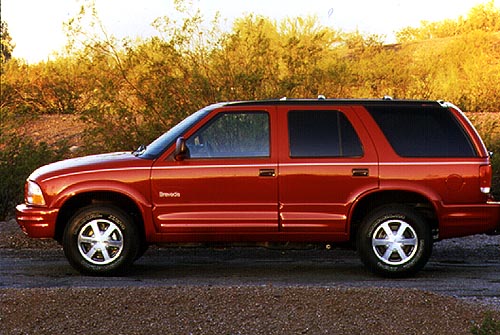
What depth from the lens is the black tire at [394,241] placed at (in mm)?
10727

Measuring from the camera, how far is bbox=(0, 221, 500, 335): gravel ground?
7.64m

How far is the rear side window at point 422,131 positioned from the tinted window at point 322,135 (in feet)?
1.13

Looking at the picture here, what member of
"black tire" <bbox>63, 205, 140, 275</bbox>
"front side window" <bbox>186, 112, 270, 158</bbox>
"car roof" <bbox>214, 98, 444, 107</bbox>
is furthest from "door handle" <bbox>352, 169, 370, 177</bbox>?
"black tire" <bbox>63, 205, 140, 275</bbox>

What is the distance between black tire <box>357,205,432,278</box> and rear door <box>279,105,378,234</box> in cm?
27

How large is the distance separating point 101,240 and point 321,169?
Result: 2355 millimetres

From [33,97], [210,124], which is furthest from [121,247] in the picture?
[33,97]

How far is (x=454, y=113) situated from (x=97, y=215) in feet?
12.4

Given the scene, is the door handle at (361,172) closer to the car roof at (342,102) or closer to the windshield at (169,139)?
the car roof at (342,102)

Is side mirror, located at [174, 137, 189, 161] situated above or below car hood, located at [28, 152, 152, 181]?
above

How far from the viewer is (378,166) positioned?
1074 centimetres

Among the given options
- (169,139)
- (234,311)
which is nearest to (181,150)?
(169,139)

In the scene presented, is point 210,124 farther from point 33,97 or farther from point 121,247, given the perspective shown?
point 33,97

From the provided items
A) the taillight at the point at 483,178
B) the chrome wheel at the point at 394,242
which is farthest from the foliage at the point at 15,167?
the taillight at the point at 483,178

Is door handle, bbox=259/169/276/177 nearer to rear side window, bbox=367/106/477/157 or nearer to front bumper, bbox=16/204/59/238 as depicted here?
rear side window, bbox=367/106/477/157
